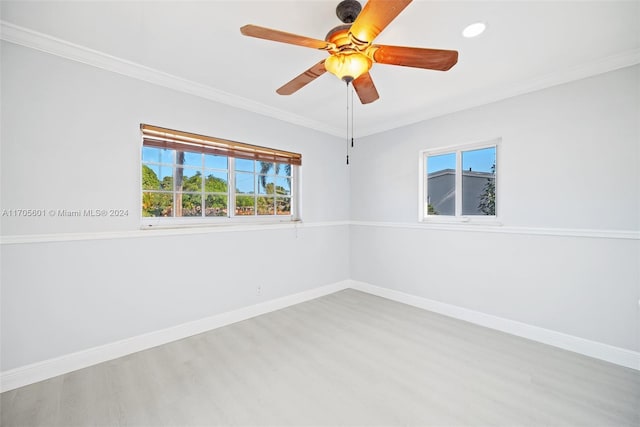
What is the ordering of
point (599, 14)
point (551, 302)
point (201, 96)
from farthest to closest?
point (201, 96) < point (551, 302) < point (599, 14)

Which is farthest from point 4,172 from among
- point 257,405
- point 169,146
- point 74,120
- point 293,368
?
point 293,368

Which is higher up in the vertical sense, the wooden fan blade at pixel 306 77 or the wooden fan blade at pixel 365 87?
the wooden fan blade at pixel 306 77

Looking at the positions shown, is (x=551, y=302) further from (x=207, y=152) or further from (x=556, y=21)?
(x=207, y=152)

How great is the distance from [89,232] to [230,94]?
180 centimetres

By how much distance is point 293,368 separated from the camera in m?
2.15

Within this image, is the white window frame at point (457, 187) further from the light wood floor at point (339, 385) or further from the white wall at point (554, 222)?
the light wood floor at point (339, 385)

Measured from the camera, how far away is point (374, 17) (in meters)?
1.29

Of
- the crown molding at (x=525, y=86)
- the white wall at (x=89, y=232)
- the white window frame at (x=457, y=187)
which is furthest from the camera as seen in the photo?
the white window frame at (x=457, y=187)

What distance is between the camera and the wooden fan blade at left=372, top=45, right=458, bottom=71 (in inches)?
59.3

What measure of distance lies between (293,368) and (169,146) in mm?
2248

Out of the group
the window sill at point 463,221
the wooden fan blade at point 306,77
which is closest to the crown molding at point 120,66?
the wooden fan blade at point 306,77

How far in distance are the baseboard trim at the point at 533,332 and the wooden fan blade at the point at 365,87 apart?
8.26ft

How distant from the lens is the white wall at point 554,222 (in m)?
2.21

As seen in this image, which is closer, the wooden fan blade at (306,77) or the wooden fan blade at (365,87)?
the wooden fan blade at (306,77)
